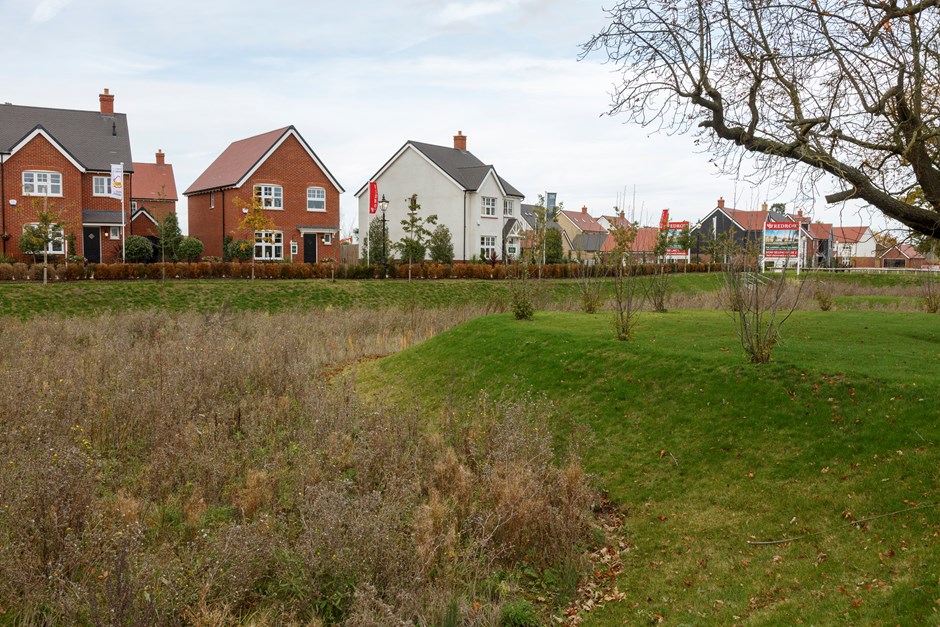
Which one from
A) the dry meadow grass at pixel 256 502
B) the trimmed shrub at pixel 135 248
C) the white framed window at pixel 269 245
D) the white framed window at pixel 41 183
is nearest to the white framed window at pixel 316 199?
the white framed window at pixel 269 245

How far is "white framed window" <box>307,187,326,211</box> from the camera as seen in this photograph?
46150 mm

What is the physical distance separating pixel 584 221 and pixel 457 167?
43.3m

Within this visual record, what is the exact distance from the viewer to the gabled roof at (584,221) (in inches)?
3511

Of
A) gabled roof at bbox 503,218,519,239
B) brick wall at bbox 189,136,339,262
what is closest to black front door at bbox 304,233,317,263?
brick wall at bbox 189,136,339,262

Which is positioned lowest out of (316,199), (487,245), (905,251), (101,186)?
(487,245)

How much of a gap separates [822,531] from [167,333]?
15.9 m

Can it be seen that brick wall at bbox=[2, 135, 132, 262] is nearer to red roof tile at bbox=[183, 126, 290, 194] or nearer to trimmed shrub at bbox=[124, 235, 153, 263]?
trimmed shrub at bbox=[124, 235, 153, 263]

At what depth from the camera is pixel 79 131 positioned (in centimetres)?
4338

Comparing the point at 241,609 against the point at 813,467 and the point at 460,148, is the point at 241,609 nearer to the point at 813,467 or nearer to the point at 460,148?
the point at 813,467

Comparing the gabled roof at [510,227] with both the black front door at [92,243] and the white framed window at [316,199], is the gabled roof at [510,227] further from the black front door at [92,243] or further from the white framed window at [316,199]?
the black front door at [92,243]

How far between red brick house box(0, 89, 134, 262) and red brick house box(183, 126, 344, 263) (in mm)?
5408

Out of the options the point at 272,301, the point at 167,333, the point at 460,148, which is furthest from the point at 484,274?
the point at 167,333

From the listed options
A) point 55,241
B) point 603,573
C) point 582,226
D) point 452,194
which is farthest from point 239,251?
point 582,226

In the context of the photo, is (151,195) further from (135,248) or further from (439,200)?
(439,200)
